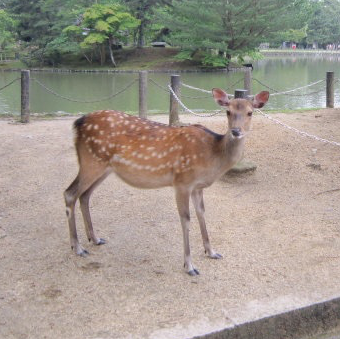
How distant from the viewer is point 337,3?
244ft

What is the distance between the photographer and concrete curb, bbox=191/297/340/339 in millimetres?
3047

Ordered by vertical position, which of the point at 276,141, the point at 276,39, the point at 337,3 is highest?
the point at 337,3

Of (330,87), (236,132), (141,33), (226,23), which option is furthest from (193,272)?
(141,33)

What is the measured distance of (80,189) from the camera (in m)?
4.06

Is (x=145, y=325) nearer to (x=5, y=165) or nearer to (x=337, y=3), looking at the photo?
(x=5, y=165)

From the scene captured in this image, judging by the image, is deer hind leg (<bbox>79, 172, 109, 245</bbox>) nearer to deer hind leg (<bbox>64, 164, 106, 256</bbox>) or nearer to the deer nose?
deer hind leg (<bbox>64, 164, 106, 256</bbox>)

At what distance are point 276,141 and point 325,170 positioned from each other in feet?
3.94

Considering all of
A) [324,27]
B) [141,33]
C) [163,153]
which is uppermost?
[324,27]

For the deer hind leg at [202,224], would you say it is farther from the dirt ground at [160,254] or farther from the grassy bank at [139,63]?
the grassy bank at [139,63]

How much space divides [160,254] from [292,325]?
4.16ft

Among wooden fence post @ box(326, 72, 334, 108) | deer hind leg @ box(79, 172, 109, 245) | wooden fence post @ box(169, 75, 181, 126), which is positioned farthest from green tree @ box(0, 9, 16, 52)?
deer hind leg @ box(79, 172, 109, 245)

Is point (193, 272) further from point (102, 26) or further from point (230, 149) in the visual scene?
point (102, 26)

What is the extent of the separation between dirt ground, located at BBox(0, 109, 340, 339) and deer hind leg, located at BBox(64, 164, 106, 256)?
101 millimetres

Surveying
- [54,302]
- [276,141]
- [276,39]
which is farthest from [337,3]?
[54,302]
